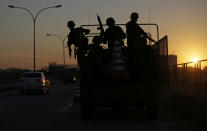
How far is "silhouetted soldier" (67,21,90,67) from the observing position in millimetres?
13628

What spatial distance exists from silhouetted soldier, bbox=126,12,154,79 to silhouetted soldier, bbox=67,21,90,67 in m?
1.49

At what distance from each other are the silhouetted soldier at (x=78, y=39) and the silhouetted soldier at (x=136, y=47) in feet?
4.88

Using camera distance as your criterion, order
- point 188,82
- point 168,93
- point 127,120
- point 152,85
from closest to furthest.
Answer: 1. point 152,85
2. point 127,120
3. point 168,93
4. point 188,82

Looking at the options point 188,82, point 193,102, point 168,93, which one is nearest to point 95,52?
point 193,102

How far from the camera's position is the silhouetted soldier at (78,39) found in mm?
13628

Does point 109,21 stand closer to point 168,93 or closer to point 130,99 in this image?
point 130,99

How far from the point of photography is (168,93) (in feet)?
55.8

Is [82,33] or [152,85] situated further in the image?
[82,33]

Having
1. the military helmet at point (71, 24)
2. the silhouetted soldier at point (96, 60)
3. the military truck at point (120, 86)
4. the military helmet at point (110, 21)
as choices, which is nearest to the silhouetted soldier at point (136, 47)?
the military truck at point (120, 86)

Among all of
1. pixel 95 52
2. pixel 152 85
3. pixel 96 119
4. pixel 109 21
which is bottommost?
pixel 96 119

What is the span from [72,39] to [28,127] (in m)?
4.34

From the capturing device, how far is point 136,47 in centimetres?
1256

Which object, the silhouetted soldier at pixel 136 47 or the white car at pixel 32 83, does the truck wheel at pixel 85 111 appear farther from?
the white car at pixel 32 83

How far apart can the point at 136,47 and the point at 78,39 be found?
239cm
